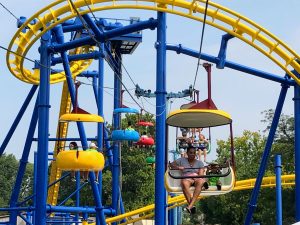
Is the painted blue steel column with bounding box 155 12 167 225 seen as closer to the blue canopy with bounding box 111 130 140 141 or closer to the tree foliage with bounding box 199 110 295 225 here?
the blue canopy with bounding box 111 130 140 141

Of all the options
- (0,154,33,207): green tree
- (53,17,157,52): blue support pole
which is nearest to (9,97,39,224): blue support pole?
(53,17,157,52): blue support pole

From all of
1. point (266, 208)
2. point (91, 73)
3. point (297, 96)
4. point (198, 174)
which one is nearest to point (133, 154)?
point (266, 208)

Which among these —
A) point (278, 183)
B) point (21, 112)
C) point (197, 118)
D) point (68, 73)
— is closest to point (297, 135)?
point (278, 183)

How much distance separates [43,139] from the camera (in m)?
11.1

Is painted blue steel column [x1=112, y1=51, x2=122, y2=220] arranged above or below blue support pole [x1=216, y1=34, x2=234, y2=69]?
below

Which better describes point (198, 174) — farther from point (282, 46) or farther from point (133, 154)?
point (133, 154)

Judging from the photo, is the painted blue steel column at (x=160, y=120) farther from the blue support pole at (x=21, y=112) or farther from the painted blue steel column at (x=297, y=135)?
the blue support pole at (x=21, y=112)

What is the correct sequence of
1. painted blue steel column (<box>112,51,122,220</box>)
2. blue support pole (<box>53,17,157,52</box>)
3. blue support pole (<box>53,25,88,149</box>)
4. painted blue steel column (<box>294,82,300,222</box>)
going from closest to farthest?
blue support pole (<box>53,17,157,52</box>) < painted blue steel column (<box>294,82,300,222</box>) < blue support pole (<box>53,25,88,149</box>) < painted blue steel column (<box>112,51,122,220</box>)

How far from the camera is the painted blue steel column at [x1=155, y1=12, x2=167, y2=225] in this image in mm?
9666

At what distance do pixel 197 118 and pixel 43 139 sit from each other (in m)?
2.99

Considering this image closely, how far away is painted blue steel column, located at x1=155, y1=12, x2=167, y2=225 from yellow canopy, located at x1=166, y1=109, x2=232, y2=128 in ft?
1.35

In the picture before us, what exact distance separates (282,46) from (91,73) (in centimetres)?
695

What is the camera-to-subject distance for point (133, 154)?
118ft

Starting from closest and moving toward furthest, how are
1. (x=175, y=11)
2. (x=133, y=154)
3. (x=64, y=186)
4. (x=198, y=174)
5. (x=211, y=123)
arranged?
(x=198, y=174), (x=211, y=123), (x=175, y=11), (x=133, y=154), (x=64, y=186)
